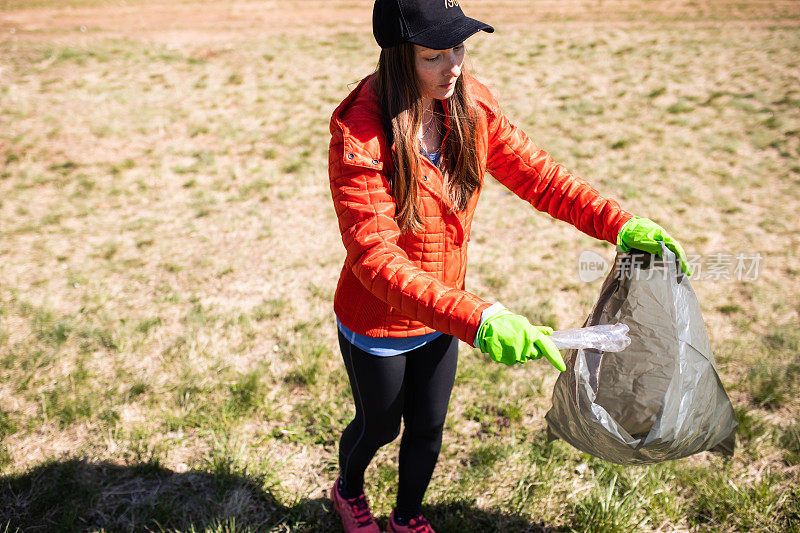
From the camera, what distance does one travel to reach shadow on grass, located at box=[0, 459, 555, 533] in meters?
2.42

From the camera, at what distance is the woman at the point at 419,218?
5.05 feet

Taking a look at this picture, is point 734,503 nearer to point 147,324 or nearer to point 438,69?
point 438,69

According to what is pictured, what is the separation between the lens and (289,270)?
4.10 meters

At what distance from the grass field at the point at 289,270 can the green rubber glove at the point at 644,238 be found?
111cm

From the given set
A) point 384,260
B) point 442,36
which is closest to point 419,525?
point 384,260

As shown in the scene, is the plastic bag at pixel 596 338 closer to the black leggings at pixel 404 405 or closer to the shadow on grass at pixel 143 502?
the black leggings at pixel 404 405

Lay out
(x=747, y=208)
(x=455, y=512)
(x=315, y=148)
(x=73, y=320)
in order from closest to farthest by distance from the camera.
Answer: (x=455, y=512), (x=73, y=320), (x=747, y=208), (x=315, y=148)

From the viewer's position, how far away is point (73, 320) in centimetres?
354

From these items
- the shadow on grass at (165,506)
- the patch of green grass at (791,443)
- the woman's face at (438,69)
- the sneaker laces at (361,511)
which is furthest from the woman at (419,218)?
the patch of green grass at (791,443)

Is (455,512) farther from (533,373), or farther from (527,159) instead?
(527,159)

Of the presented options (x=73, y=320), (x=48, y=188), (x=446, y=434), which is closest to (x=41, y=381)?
(x=73, y=320)

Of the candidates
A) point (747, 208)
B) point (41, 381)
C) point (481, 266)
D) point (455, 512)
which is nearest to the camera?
point (455, 512)

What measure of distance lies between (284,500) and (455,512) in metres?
0.73

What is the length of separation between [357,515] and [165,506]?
2.73 ft
